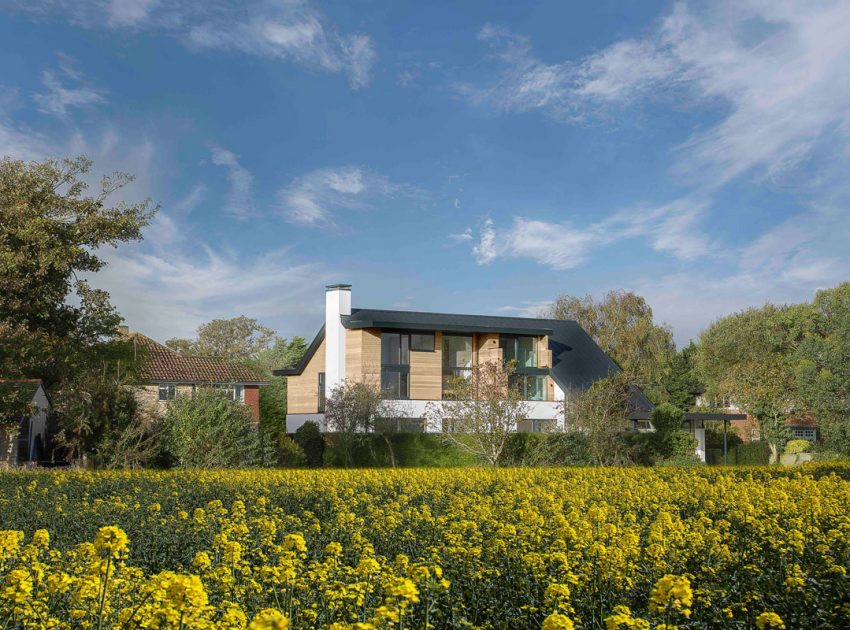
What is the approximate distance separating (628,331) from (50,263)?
113 ft

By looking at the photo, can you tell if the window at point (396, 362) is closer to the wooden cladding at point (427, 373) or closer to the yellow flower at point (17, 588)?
the wooden cladding at point (427, 373)

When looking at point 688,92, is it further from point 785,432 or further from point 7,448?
point 785,432

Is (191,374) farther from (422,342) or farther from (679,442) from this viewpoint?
(679,442)

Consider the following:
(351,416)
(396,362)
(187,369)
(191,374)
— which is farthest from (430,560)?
(187,369)

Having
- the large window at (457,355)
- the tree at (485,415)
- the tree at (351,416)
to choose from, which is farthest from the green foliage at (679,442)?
the tree at (351,416)

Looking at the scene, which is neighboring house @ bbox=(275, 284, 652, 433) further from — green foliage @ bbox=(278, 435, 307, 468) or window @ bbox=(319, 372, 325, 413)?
green foliage @ bbox=(278, 435, 307, 468)

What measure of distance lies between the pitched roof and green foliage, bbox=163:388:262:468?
14576 millimetres

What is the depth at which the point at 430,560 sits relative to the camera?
6.86m

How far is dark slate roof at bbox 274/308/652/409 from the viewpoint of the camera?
3459 cm

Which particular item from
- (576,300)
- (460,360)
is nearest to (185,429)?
(460,360)

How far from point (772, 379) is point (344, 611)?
48.7 meters

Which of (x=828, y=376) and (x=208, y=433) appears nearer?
(x=208, y=433)

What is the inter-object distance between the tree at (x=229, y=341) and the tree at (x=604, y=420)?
133 feet

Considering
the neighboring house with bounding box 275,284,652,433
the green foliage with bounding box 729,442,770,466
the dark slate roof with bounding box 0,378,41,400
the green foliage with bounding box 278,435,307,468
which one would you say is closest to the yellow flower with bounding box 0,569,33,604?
the dark slate roof with bounding box 0,378,41,400
